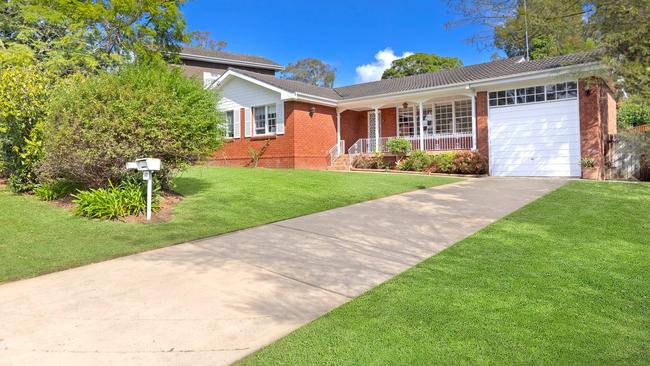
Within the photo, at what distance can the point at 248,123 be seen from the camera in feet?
69.9

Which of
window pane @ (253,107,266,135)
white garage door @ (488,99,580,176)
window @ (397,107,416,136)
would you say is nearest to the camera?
white garage door @ (488,99,580,176)

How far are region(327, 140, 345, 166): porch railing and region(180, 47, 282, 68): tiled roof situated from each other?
15606 millimetres

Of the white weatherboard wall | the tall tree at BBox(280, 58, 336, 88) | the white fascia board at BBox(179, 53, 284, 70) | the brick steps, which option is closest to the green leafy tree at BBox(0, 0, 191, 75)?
the white weatherboard wall

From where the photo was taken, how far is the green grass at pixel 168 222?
5.54m

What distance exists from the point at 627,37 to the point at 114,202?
930 centimetres

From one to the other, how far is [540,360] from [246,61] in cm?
3395

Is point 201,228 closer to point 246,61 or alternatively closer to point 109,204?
point 109,204

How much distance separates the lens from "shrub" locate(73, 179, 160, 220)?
24.4 ft

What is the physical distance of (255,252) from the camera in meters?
5.73

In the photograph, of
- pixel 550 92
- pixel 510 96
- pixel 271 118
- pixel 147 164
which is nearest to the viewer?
pixel 147 164

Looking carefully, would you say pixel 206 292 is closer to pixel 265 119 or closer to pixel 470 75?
pixel 265 119

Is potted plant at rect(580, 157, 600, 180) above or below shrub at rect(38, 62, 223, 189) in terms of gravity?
below

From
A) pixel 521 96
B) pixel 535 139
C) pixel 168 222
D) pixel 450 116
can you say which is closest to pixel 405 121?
pixel 450 116

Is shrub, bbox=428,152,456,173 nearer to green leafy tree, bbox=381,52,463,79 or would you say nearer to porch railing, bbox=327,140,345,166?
porch railing, bbox=327,140,345,166
